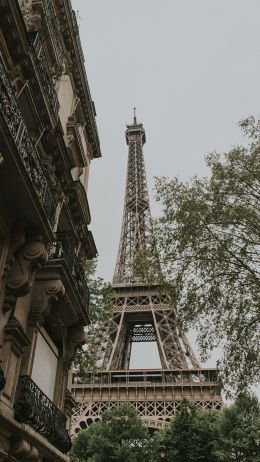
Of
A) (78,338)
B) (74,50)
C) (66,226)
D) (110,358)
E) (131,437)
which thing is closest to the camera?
(78,338)

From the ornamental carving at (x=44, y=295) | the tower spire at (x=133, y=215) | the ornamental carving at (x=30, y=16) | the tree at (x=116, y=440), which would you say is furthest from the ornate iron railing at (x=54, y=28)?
the tower spire at (x=133, y=215)

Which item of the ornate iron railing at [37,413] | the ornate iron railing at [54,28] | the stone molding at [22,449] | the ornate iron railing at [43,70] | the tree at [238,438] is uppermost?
the ornate iron railing at [54,28]

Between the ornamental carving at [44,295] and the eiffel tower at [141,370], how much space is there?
25.9 m

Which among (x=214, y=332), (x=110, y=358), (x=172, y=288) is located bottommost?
(x=214, y=332)

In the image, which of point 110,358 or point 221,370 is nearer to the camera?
point 221,370

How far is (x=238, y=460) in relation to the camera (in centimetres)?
2902

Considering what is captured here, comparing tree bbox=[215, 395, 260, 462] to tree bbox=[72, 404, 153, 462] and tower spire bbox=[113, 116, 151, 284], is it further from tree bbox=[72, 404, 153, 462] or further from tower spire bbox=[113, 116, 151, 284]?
tower spire bbox=[113, 116, 151, 284]

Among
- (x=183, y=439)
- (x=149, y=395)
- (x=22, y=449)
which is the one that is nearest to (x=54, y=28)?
Answer: (x=22, y=449)

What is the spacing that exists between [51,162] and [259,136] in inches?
270

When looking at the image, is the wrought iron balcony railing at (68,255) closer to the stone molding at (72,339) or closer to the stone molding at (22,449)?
the stone molding at (72,339)

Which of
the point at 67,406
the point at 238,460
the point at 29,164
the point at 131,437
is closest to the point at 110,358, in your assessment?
the point at 131,437

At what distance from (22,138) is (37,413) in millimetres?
5493

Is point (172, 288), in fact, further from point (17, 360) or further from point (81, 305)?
point (17, 360)

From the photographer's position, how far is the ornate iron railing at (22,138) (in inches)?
304
